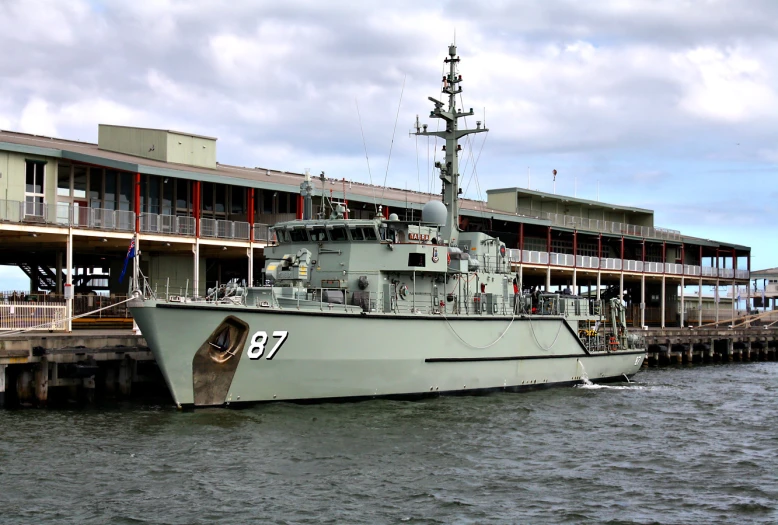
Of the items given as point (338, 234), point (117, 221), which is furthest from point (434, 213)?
point (117, 221)

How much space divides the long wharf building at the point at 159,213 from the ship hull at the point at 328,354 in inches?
79.7

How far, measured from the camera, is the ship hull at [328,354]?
21.0m

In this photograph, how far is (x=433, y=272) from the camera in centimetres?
2595

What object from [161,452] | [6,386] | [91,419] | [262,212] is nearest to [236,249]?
[262,212]

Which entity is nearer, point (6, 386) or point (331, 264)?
point (6, 386)

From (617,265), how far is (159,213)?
96.6 ft

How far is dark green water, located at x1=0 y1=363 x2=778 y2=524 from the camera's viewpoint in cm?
1368

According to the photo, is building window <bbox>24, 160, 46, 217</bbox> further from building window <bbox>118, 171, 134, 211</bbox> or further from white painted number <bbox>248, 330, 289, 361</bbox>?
white painted number <bbox>248, 330, 289, 361</bbox>

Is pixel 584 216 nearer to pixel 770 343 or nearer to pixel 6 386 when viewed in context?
pixel 770 343

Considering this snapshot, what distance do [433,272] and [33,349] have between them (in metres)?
11.4

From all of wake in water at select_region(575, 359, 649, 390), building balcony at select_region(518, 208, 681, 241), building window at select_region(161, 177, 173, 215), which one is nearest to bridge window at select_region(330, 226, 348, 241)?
wake in water at select_region(575, 359, 649, 390)

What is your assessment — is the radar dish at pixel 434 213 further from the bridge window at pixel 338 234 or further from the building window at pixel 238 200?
the building window at pixel 238 200

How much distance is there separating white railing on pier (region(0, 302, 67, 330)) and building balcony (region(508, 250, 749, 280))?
21.7m

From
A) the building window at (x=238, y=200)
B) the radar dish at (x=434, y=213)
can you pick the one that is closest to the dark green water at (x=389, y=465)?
the radar dish at (x=434, y=213)
